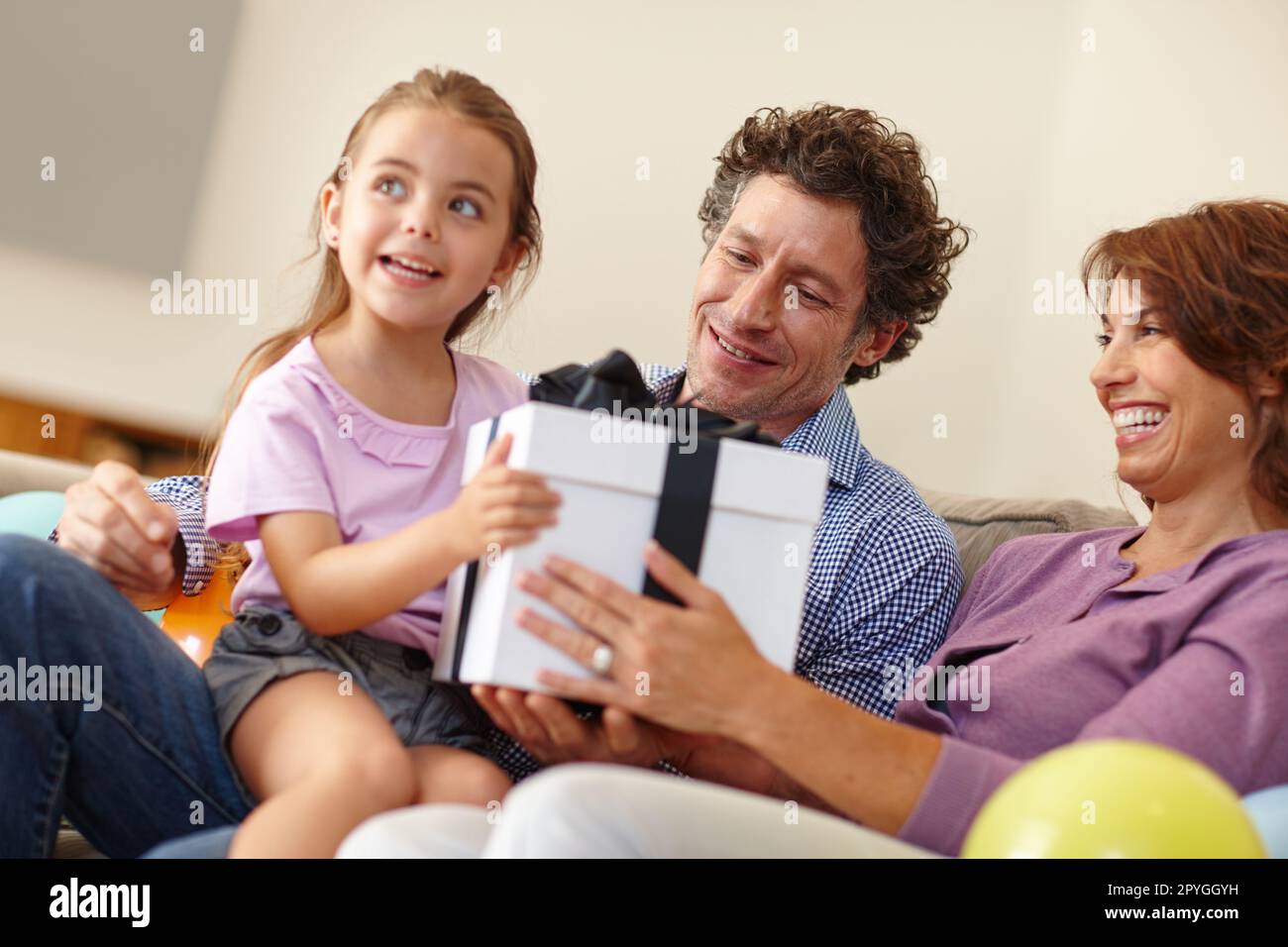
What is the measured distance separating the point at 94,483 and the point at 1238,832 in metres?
1.14

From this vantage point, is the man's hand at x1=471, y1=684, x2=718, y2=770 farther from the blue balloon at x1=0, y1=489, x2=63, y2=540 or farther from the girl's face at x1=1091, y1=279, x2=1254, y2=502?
the blue balloon at x1=0, y1=489, x2=63, y2=540

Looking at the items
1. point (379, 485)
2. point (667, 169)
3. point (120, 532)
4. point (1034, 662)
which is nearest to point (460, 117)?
point (379, 485)

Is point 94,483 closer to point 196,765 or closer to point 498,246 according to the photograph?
point 196,765

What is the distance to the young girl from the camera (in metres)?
1.20

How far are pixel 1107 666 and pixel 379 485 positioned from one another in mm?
783

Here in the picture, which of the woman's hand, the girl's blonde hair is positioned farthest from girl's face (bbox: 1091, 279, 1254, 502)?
the girl's blonde hair

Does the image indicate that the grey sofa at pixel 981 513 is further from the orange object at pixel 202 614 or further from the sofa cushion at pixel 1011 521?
the orange object at pixel 202 614

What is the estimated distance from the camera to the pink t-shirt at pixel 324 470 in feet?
4.28

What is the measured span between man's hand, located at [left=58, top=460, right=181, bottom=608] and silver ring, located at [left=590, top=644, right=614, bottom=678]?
503mm

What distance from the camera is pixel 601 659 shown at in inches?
47.3

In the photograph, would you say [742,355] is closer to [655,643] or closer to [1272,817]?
[655,643]

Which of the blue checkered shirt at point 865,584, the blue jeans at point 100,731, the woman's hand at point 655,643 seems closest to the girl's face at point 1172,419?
the blue checkered shirt at point 865,584

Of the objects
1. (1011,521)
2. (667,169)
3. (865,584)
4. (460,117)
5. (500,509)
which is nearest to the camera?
(500,509)

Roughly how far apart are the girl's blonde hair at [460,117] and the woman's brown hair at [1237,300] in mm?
743
